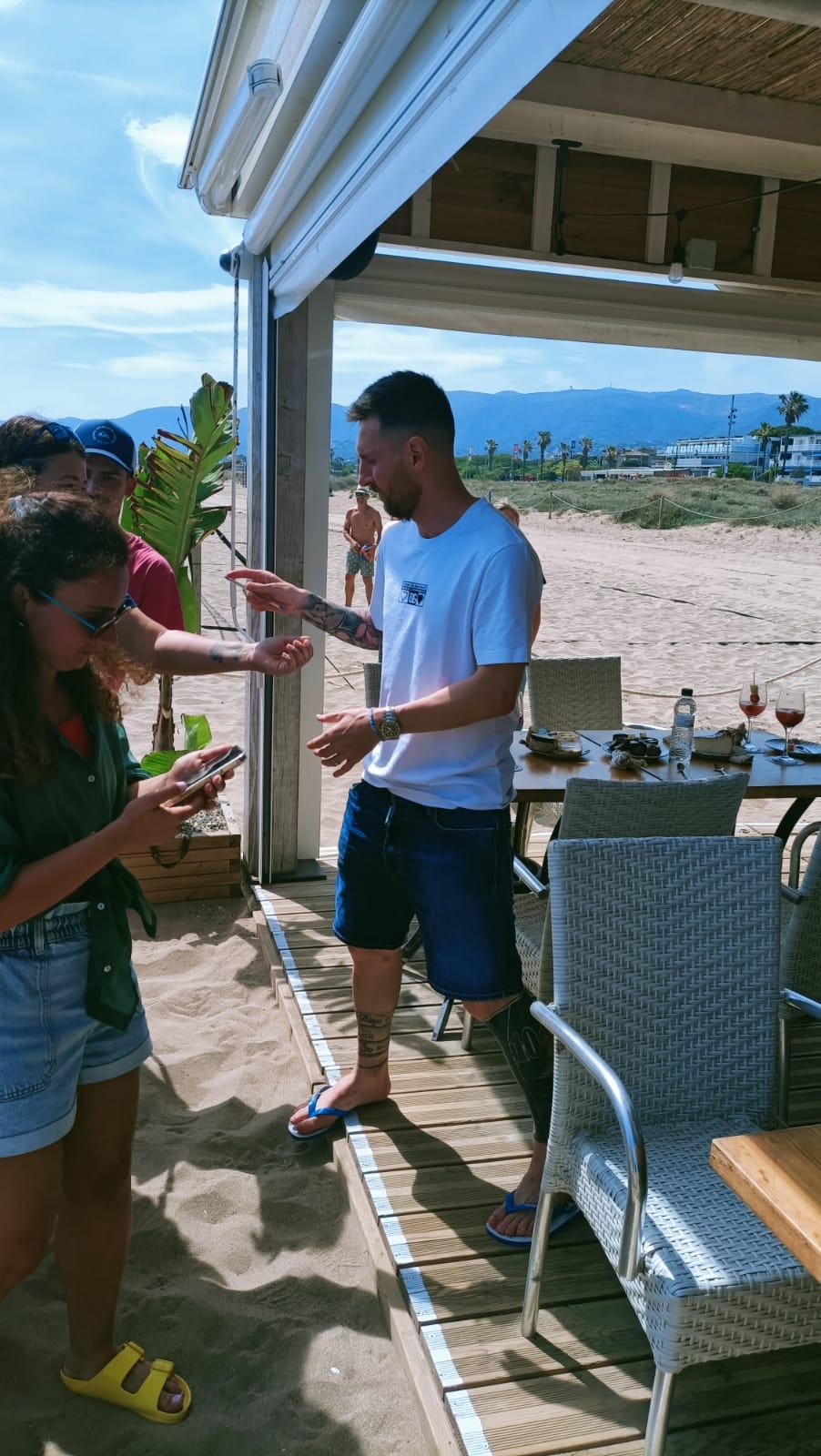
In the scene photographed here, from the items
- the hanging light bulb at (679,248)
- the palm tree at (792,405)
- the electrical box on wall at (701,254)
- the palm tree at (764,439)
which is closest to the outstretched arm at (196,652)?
the hanging light bulb at (679,248)

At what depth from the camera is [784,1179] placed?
50.3 inches

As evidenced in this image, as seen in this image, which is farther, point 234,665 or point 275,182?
point 275,182

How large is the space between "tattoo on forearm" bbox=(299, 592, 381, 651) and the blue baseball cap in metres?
0.63

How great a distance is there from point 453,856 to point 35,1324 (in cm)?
140

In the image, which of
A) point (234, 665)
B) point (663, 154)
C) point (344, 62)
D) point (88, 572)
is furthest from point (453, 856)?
point (663, 154)

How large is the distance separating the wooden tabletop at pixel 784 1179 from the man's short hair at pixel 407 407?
5.51 ft

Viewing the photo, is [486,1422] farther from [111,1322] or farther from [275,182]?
[275,182]

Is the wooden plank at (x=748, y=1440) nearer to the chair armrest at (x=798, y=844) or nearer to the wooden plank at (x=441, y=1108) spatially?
the wooden plank at (x=441, y=1108)

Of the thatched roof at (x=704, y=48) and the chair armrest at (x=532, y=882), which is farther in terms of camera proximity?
the thatched roof at (x=704, y=48)

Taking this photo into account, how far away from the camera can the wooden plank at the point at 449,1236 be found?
233 centimetres

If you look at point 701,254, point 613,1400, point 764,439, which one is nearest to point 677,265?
point 701,254

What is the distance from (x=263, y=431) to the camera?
4.45 meters

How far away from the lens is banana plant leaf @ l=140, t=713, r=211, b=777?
180 inches

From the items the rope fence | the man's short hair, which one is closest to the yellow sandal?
the man's short hair
